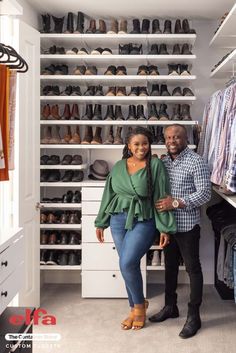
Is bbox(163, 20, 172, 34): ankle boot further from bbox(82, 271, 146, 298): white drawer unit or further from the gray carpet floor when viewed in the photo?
the gray carpet floor

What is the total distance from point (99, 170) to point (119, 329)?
1569mm

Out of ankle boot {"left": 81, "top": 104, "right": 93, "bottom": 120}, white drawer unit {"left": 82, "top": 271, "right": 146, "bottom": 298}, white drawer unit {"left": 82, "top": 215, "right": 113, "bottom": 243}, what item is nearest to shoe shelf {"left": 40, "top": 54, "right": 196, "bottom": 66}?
ankle boot {"left": 81, "top": 104, "right": 93, "bottom": 120}

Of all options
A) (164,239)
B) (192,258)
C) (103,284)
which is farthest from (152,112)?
(103,284)

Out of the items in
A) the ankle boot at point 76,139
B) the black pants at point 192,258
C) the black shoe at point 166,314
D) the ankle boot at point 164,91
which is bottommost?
the black shoe at point 166,314

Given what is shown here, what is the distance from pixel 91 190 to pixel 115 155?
2.09 feet

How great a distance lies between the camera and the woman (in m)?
3.11

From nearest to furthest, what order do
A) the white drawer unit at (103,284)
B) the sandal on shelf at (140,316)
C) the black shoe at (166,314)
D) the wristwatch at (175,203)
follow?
the wristwatch at (175,203) < the sandal on shelf at (140,316) < the black shoe at (166,314) < the white drawer unit at (103,284)

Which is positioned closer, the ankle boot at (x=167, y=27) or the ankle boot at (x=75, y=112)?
the ankle boot at (x=167, y=27)

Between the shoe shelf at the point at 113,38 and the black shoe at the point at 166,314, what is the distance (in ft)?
7.93

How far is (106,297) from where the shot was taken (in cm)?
388

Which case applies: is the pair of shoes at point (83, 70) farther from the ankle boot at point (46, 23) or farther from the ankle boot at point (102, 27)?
the ankle boot at point (46, 23)

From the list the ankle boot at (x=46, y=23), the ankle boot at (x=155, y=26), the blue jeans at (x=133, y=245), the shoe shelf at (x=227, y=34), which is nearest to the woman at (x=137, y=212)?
the blue jeans at (x=133, y=245)

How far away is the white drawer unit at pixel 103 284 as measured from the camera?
12.7 ft

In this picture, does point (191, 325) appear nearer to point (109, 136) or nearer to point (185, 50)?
point (109, 136)
